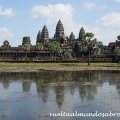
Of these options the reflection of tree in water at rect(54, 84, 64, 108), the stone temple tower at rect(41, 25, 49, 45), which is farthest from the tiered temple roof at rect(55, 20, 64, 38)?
the reflection of tree in water at rect(54, 84, 64, 108)

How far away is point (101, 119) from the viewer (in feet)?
70.6

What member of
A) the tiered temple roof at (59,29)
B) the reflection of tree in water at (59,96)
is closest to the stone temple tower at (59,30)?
the tiered temple roof at (59,29)

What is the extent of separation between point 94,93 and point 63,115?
12.4 metres

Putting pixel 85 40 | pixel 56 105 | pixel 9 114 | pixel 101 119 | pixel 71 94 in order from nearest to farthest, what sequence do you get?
pixel 101 119, pixel 9 114, pixel 56 105, pixel 71 94, pixel 85 40

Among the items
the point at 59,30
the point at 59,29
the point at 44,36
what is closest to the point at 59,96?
the point at 59,30

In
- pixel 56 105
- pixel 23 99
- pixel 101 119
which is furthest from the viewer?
pixel 23 99

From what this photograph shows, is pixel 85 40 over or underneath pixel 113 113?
over

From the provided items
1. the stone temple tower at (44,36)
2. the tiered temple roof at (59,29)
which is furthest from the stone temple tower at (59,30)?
the stone temple tower at (44,36)

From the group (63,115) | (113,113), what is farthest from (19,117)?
(113,113)

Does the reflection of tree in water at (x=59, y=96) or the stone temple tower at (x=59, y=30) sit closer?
the reflection of tree in water at (x=59, y=96)

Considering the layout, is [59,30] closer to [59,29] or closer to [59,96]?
[59,29]

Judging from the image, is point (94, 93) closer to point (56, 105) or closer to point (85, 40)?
point (56, 105)

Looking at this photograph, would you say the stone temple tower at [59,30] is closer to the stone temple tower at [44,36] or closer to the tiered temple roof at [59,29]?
the tiered temple roof at [59,29]

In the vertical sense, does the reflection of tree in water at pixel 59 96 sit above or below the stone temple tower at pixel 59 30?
below
